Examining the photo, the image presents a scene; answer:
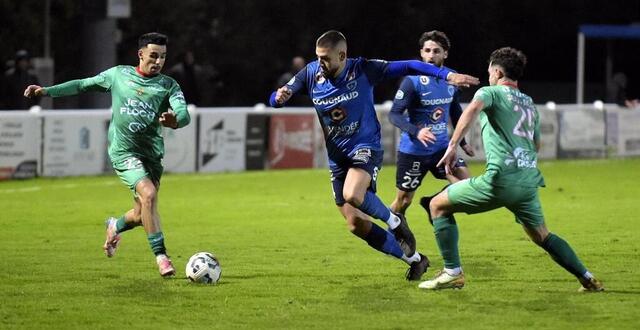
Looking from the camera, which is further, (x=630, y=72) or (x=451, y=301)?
(x=630, y=72)

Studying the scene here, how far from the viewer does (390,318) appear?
31.7ft

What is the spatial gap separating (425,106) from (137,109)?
9.46ft

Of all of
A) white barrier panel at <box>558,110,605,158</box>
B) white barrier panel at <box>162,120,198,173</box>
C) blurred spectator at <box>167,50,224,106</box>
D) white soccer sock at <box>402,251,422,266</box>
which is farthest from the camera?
white barrier panel at <box>558,110,605,158</box>

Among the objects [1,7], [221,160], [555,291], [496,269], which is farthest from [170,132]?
[555,291]

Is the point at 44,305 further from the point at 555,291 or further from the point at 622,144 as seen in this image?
the point at 622,144

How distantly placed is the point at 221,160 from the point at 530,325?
1575 centimetres

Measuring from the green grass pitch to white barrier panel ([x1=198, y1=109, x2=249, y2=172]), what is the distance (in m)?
3.52

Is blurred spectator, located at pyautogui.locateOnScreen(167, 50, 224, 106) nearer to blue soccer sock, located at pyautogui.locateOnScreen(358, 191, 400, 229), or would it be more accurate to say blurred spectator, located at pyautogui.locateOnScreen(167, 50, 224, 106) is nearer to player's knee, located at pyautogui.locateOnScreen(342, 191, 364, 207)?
blue soccer sock, located at pyautogui.locateOnScreen(358, 191, 400, 229)

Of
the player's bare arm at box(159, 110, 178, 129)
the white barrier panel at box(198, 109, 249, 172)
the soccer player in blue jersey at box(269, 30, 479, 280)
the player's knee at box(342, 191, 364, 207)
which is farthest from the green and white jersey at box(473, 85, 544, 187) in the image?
the white barrier panel at box(198, 109, 249, 172)

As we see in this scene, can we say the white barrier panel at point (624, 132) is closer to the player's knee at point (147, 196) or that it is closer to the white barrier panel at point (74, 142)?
the white barrier panel at point (74, 142)

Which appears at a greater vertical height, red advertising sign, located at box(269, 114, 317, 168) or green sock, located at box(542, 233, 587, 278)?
red advertising sign, located at box(269, 114, 317, 168)

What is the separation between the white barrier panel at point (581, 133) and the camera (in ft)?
93.2

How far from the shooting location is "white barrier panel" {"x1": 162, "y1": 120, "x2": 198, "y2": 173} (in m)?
24.1

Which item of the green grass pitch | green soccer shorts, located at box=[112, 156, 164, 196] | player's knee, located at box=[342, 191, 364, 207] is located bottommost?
the green grass pitch
